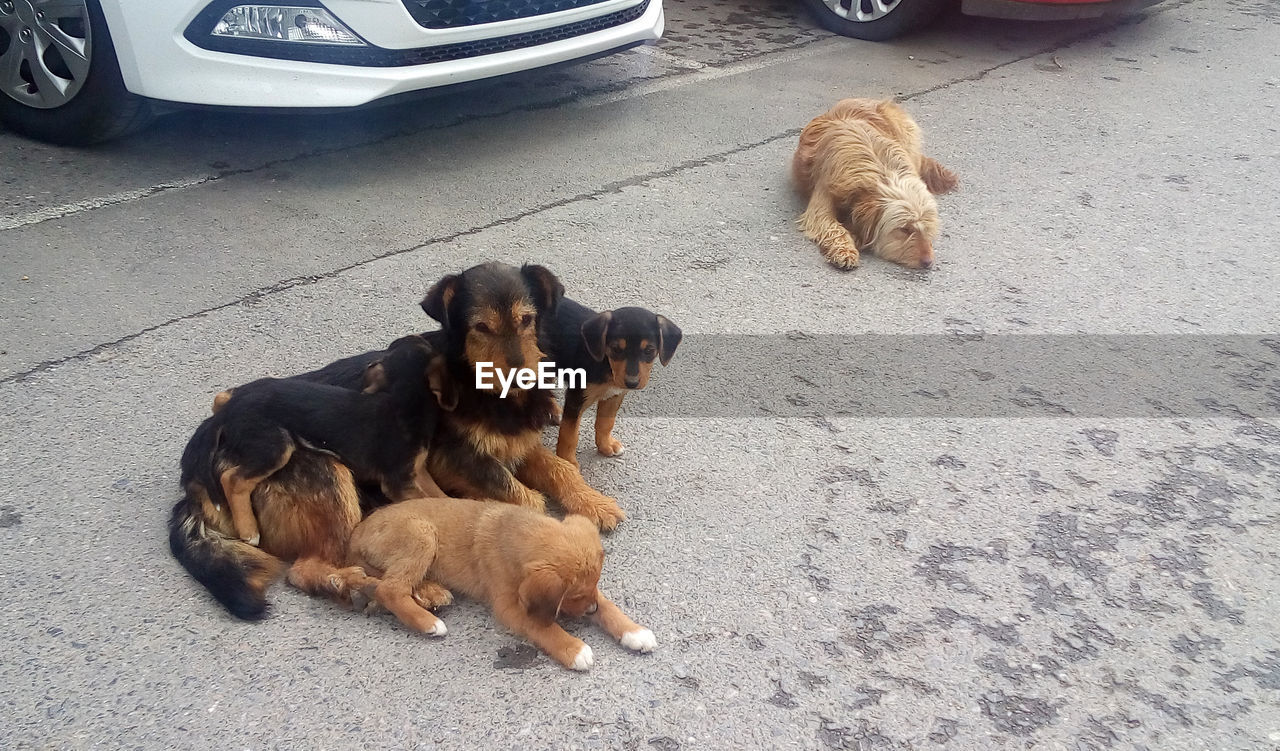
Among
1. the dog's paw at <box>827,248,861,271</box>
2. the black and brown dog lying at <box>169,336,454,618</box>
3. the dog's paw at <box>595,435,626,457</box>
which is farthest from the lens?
the dog's paw at <box>827,248,861,271</box>

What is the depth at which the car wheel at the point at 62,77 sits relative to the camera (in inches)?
217

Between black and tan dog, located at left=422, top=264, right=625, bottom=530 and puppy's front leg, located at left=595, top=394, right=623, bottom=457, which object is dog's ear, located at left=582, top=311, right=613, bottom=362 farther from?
puppy's front leg, located at left=595, top=394, right=623, bottom=457

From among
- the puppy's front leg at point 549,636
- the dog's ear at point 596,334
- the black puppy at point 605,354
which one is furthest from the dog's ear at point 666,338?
the puppy's front leg at point 549,636

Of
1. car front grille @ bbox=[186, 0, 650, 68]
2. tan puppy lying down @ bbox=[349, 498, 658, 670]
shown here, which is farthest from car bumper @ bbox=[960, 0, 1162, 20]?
tan puppy lying down @ bbox=[349, 498, 658, 670]

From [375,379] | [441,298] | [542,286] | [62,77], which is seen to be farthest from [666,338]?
[62,77]

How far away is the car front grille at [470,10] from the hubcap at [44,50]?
6.00ft

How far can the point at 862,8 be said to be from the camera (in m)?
9.16

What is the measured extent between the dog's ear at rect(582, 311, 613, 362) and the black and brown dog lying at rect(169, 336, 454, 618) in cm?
58

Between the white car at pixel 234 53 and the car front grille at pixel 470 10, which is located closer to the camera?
the white car at pixel 234 53

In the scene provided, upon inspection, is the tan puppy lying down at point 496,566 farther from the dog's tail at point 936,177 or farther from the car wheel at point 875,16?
the car wheel at point 875,16

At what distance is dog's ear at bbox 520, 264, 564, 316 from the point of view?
11.5ft

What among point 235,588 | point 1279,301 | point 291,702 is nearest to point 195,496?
point 235,588

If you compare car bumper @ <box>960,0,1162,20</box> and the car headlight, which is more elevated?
the car headlight

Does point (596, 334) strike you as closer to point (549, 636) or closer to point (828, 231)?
point (549, 636)
